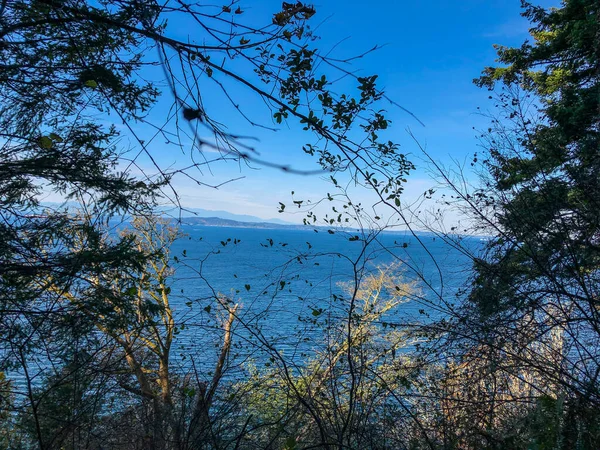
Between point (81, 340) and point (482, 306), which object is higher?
point (482, 306)

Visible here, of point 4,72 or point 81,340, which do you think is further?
point 81,340

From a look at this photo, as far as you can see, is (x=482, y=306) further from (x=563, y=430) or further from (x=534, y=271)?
(x=563, y=430)

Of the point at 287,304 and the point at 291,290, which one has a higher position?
the point at 291,290

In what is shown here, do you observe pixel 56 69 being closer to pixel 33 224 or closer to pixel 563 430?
pixel 33 224

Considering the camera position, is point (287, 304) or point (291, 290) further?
point (287, 304)

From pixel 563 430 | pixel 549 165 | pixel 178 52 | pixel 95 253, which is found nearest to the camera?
pixel 178 52

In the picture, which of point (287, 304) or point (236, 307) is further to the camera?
point (287, 304)

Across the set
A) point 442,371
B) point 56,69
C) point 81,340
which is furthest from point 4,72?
point 442,371

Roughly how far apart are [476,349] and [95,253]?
312 cm

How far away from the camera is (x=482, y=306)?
322 centimetres

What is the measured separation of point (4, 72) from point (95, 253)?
131 centimetres

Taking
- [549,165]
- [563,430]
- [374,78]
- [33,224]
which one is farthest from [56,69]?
[549,165]

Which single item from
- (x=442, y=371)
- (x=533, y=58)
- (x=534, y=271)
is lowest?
(x=442, y=371)

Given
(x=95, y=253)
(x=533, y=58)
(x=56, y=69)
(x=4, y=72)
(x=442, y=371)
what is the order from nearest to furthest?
(x=4, y=72)
(x=56, y=69)
(x=95, y=253)
(x=442, y=371)
(x=533, y=58)
